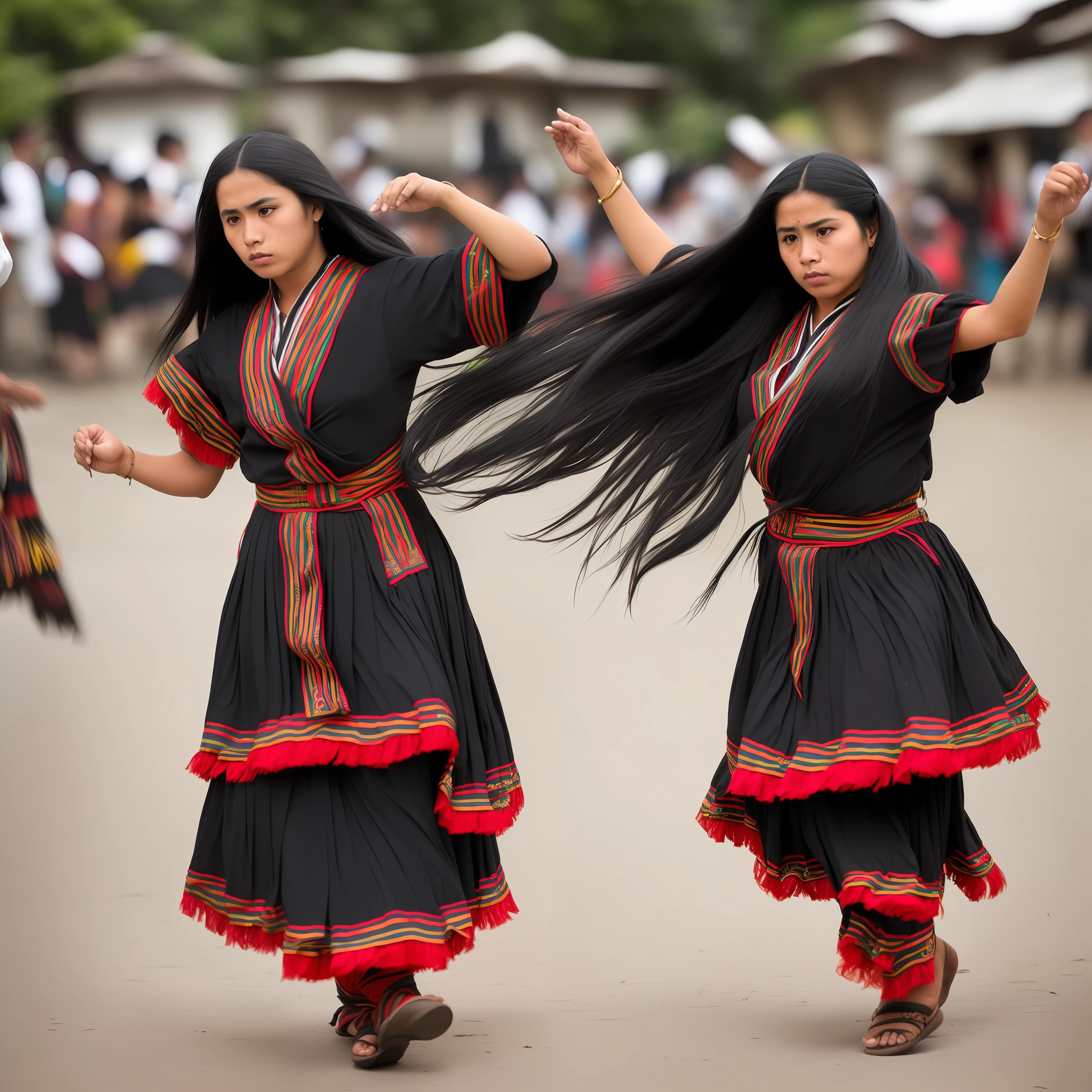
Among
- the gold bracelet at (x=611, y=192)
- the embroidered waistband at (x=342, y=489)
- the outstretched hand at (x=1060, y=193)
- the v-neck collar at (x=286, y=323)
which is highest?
the gold bracelet at (x=611, y=192)

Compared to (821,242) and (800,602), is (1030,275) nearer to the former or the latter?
(821,242)

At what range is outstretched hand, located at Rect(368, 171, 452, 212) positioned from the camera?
3.11 meters

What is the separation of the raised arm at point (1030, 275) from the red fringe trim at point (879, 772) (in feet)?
2.59

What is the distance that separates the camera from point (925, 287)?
3.21 m

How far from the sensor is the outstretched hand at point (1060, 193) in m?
2.84

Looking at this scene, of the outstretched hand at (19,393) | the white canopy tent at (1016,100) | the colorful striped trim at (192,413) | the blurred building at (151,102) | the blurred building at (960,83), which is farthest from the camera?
the blurred building at (151,102)

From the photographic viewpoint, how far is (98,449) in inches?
130

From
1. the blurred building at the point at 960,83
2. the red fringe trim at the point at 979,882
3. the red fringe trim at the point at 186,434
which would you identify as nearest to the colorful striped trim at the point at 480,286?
the red fringe trim at the point at 186,434

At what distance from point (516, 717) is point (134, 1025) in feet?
8.53

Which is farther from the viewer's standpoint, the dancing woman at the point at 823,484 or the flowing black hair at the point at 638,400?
the flowing black hair at the point at 638,400

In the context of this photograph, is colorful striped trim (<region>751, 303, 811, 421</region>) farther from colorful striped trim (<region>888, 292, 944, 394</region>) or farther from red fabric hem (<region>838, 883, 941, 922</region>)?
red fabric hem (<region>838, 883, 941, 922</region>)

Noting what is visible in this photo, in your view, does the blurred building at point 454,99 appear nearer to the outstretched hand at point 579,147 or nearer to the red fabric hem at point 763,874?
the outstretched hand at point 579,147

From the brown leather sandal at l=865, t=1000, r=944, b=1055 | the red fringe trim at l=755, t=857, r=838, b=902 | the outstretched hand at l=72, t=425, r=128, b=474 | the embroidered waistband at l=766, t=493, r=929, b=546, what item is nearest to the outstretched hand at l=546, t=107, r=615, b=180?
the embroidered waistband at l=766, t=493, r=929, b=546

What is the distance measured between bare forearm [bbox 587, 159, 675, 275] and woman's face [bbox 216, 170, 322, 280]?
2.34 ft
